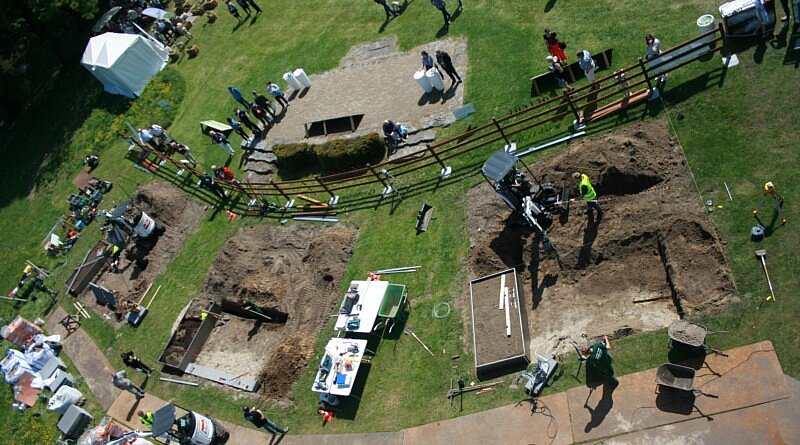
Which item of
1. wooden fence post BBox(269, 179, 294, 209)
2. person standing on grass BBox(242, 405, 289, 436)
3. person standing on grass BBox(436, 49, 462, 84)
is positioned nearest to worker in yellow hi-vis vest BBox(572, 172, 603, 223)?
person standing on grass BBox(436, 49, 462, 84)

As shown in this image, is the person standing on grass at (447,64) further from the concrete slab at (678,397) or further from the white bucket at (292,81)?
the concrete slab at (678,397)

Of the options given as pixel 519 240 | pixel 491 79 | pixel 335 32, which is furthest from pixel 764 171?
pixel 335 32

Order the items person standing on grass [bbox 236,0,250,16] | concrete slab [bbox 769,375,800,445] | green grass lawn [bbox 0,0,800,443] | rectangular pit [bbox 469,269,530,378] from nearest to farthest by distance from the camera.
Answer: concrete slab [bbox 769,375,800,445] → green grass lawn [bbox 0,0,800,443] → rectangular pit [bbox 469,269,530,378] → person standing on grass [bbox 236,0,250,16]

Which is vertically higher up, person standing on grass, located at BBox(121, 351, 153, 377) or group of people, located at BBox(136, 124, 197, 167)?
group of people, located at BBox(136, 124, 197, 167)

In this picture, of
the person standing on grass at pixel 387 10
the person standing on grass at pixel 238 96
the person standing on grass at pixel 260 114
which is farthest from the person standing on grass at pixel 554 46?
the person standing on grass at pixel 238 96

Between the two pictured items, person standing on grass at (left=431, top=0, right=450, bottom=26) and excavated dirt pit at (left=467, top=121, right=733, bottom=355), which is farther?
person standing on grass at (left=431, top=0, right=450, bottom=26)

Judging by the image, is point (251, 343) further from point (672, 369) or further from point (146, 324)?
point (672, 369)

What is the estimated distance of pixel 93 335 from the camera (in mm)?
26344

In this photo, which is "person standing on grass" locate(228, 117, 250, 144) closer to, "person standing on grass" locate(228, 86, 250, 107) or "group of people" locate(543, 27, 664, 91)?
"person standing on grass" locate(228, 86, 250, 107)

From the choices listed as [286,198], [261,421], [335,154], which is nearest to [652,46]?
[335,154]

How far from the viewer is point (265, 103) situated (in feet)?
95.7

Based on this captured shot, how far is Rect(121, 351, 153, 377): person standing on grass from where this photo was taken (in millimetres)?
22609

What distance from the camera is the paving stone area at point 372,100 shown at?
80.5 feet

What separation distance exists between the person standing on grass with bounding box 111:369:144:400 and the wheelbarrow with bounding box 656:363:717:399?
19.5 m
